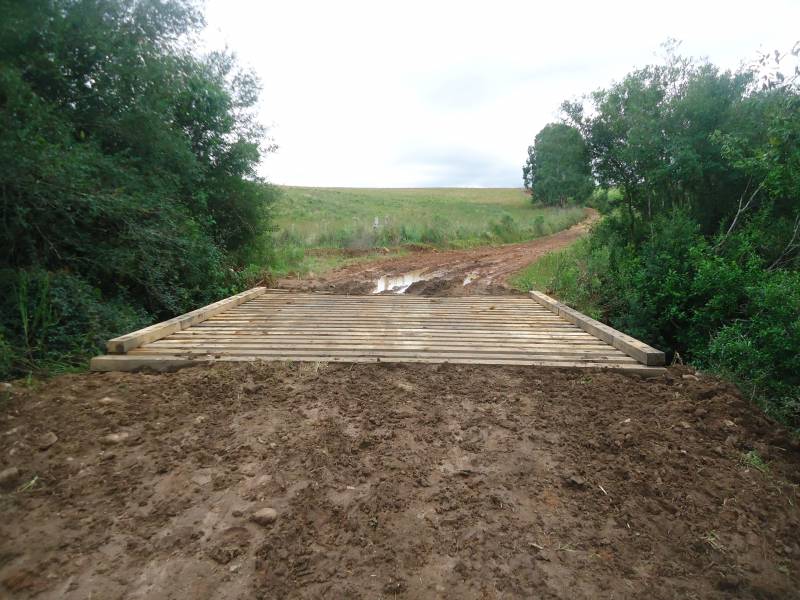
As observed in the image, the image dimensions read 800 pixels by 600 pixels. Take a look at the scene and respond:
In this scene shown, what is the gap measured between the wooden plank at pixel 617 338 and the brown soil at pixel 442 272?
299cm

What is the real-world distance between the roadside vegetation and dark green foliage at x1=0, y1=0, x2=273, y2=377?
19.3 ft

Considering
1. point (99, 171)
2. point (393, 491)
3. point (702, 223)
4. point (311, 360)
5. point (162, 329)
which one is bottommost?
point (393, 491)

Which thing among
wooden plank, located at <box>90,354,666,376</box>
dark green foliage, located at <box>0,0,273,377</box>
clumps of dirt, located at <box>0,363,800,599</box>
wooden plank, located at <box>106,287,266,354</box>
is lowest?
clumps of dirt, located at <box>0,363,800,599</box>

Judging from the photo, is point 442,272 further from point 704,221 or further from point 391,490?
point 391,490

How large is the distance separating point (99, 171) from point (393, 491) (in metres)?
5.02

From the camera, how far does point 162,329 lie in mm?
4664

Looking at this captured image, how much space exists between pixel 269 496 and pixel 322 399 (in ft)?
3.59

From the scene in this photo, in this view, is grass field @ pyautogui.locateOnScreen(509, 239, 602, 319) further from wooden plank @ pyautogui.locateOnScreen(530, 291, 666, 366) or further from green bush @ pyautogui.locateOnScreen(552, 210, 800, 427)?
wooden plank @ pyautogui.locateOnScreen(530, 291, 666, 366)

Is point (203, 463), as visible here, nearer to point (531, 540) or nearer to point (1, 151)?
point (531, 540)

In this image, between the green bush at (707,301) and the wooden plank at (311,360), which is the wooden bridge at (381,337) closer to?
the wooden plank at (311,360)

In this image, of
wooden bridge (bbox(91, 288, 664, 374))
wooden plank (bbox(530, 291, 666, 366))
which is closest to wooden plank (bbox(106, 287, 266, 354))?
wooden bridge (bbox(91, 288, 664, 374))

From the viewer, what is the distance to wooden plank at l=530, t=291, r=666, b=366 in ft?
12.6

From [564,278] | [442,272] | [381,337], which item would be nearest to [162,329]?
[381,337]

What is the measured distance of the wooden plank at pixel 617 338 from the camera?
3.85 m
